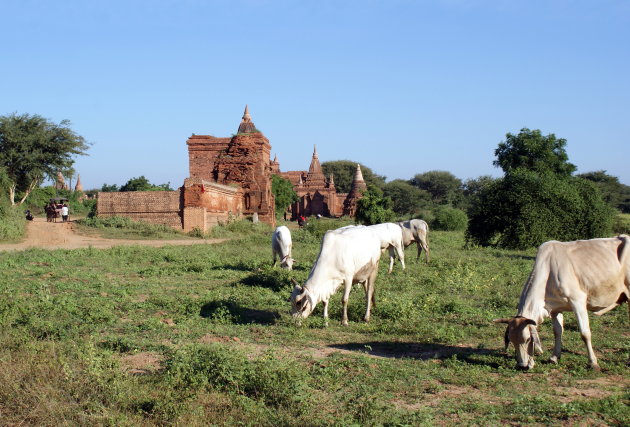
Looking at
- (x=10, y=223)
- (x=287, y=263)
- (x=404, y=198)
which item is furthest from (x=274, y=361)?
(x=404, y=198)

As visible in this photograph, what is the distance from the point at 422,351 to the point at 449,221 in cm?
3507

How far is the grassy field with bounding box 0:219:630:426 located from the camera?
434 cm

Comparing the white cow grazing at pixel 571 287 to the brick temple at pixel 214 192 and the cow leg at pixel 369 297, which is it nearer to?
the cow leg at pixel 369 297

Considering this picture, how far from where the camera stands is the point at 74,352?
5.62 metres

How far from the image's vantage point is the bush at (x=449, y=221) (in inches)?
1585

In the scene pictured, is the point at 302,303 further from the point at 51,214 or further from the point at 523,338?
the point at 51,214

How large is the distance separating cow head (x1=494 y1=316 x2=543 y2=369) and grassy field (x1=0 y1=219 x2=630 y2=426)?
11cm

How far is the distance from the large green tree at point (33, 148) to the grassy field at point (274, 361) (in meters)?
22.3

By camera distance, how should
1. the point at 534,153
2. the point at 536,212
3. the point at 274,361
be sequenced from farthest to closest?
the point at 534,153, the point at 536,212, the point at 274,361

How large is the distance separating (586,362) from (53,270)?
32.0 feet

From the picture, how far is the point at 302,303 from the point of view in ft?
24.3

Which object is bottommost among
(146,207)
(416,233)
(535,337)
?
(535,337)

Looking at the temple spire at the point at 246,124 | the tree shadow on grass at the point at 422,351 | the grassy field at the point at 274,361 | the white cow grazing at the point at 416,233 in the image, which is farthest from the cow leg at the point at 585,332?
the temple spire at the point at 246,124

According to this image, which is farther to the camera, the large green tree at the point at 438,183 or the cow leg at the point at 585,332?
the large green tree at the point at 438,183
